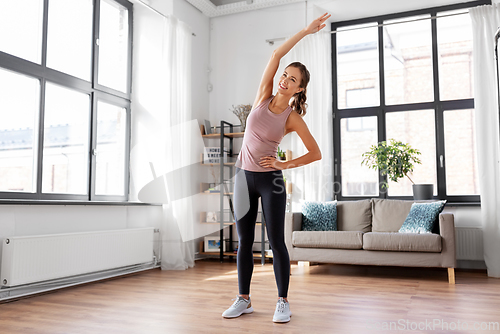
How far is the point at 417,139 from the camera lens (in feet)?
15.7

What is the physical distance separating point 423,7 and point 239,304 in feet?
13.2

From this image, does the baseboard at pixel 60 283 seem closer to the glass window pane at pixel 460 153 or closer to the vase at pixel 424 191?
the vase at pixel 424 191

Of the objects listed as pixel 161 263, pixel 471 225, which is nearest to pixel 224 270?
pixel 161 263

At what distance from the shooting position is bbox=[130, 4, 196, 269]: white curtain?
4.38 m

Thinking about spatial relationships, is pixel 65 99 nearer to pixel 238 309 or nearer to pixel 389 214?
pixel 238 309

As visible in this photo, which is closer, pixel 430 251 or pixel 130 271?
pixel 430 251

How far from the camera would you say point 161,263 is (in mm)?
4316

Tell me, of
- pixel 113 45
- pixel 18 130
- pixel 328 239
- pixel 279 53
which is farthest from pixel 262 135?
pixel 113 45

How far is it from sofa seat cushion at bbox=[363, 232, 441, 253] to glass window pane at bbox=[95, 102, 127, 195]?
2.51 metres

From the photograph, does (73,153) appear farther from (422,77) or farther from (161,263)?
Result: (422,77)

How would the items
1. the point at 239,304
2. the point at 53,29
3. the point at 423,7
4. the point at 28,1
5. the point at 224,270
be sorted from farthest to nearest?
the point at 423,7, the point at 224,270, the point at 53,29, the point at 28,1, the point at 239,304

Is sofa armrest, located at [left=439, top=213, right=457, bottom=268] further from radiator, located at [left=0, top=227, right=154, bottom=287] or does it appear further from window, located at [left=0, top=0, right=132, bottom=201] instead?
window, located at [left=0, top=0, right=132, bottom=201]

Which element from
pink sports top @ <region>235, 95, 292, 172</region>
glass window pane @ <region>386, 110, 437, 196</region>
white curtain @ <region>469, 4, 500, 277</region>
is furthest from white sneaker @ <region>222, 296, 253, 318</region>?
glass window pane @ <region>386, 110, 437, 196</region>

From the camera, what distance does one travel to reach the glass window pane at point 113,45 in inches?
172
